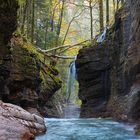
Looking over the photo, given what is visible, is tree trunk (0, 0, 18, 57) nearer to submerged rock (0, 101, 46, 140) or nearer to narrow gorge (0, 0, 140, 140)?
narrow gorge (0, 0, 140, 140)

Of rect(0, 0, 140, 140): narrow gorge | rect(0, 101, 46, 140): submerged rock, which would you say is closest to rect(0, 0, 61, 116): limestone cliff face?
rect(0, 0, 140, 140): narrow gorge

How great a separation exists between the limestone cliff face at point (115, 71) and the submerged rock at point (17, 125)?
163 inches

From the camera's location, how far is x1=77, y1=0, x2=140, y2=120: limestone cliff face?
1144 centimetres

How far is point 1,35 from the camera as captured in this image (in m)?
10.7

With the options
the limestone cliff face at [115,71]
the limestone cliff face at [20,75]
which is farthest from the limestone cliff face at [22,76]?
the limestone cliff face at [115,71]

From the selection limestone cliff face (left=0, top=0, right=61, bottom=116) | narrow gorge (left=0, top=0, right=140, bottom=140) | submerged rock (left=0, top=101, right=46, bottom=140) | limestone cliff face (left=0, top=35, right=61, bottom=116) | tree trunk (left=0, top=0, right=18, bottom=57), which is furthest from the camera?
limestone cliff face (left=0, top=35, right=61, bottom=116)

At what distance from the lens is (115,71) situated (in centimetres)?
1441

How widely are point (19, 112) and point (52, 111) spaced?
37.3 ft

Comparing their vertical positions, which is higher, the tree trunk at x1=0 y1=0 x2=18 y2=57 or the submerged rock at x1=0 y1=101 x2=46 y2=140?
the tree trunk at x1=0 y1=0 x2=18 y2=57

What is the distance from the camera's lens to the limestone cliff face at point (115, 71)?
11438mm

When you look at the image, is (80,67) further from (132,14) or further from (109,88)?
(132,14)

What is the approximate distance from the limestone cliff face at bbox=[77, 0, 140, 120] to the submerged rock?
4.13m

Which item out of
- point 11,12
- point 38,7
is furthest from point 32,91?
point 38,7

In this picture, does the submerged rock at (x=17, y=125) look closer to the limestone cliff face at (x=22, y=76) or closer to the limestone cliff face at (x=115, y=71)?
the limestone cliff face at (x=115, y=71)
